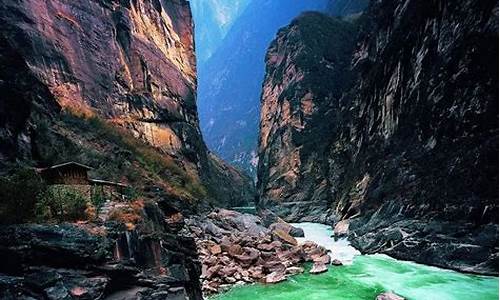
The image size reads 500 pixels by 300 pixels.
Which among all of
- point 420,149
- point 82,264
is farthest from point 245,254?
point 420,149

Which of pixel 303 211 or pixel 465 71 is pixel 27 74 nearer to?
pixel 465 71

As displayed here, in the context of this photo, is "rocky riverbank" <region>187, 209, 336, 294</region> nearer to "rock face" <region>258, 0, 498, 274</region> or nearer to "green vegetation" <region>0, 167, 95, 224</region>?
"rock face" <region>258, 0, 498, 274</region>

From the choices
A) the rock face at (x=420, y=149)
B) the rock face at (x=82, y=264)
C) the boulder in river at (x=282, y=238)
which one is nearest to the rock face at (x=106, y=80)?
the rock face at (x=82, y=264)

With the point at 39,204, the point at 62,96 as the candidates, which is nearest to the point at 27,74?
the point at 62,96

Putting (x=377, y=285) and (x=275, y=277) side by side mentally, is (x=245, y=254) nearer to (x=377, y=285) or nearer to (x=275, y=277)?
(x=275, y=277)

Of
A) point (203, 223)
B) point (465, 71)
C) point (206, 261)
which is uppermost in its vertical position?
point (465, 71)

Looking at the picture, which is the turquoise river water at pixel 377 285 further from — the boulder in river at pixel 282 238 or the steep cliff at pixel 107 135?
the boulder in river at pixel 282 238

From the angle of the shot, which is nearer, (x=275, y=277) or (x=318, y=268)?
(x=275, y=277)

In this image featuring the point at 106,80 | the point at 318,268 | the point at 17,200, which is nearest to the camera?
the point at 17,200
